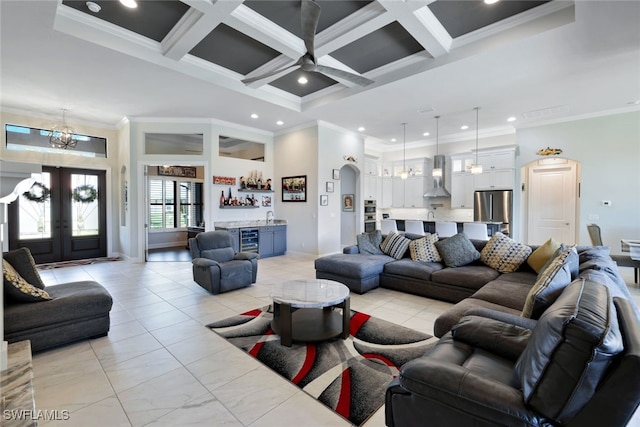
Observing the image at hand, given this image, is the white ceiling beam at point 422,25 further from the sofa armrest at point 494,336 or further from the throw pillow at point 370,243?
the sofa armrest at point 494,336

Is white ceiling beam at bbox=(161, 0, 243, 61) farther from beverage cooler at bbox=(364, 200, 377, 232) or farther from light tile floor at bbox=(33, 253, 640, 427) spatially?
beverage cooler at bbox=(364, 200, 377, 232)

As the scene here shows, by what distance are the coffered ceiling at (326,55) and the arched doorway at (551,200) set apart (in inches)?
63.8

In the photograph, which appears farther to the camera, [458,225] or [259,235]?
[259,235]

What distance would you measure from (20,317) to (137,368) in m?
1.14

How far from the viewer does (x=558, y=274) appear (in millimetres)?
2199

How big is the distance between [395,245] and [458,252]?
1.03 m

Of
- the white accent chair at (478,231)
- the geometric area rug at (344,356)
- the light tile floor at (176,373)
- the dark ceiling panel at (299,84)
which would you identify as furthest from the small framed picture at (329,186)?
the geometric area rug at (344,356)

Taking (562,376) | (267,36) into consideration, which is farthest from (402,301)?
(267,36)

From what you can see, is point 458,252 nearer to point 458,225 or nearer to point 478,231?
point 478,231

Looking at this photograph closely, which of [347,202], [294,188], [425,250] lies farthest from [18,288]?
[347,202]

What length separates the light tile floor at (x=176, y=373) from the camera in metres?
1.97

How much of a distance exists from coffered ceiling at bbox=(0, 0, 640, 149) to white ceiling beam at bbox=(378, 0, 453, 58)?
14 millimetres

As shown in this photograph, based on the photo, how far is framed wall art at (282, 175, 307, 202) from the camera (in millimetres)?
7688

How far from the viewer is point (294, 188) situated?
7926mm
